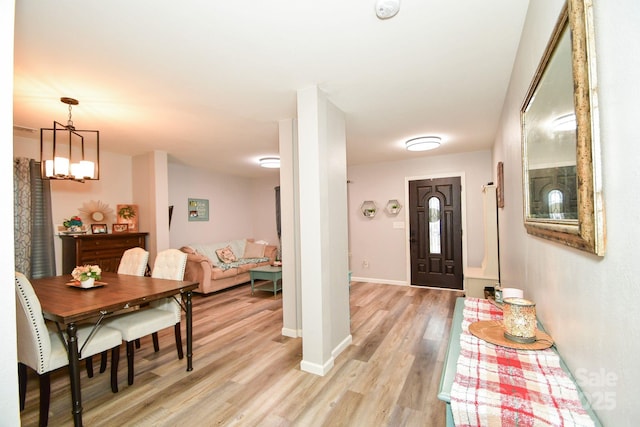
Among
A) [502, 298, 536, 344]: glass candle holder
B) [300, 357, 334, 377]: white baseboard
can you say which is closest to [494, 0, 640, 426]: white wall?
[502, 298, 536, 344]: glass candle holder

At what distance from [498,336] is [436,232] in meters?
4.24

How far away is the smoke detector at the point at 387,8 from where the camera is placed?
4.89 feet

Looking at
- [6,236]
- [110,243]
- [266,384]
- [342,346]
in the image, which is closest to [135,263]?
[110,243]

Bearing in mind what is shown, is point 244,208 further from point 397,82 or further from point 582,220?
point 582,220

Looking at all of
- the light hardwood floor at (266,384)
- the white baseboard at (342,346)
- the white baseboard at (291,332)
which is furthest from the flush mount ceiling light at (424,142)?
the white baseboard at (291,332)

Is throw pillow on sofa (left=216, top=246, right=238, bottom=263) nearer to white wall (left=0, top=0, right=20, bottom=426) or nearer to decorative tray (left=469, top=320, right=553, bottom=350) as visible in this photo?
white wall (left=0, top=0, right=20, bottom=426)

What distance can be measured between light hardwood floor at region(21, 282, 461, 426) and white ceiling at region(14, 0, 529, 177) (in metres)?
2.43

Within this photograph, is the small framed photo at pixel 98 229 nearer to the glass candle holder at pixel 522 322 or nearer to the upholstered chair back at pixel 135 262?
the upholstered chair back at pixel 135 262

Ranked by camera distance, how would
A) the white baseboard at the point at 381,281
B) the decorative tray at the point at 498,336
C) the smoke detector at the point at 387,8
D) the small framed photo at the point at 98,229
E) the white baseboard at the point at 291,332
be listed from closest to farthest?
the decorative tray at the point at 498,336
the smoke detector at the point at 387,8
the white baseboard at the point at 291,332
the small framed photo at the point at 98,229
the white baseboard at the point at 381,281

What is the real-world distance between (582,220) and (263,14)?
1740mm

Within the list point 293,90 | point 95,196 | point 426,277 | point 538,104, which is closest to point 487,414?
point 538,104

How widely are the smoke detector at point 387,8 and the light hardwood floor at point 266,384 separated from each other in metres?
2.43

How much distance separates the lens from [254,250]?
6.62m

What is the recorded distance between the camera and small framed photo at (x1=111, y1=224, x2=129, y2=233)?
458cm
